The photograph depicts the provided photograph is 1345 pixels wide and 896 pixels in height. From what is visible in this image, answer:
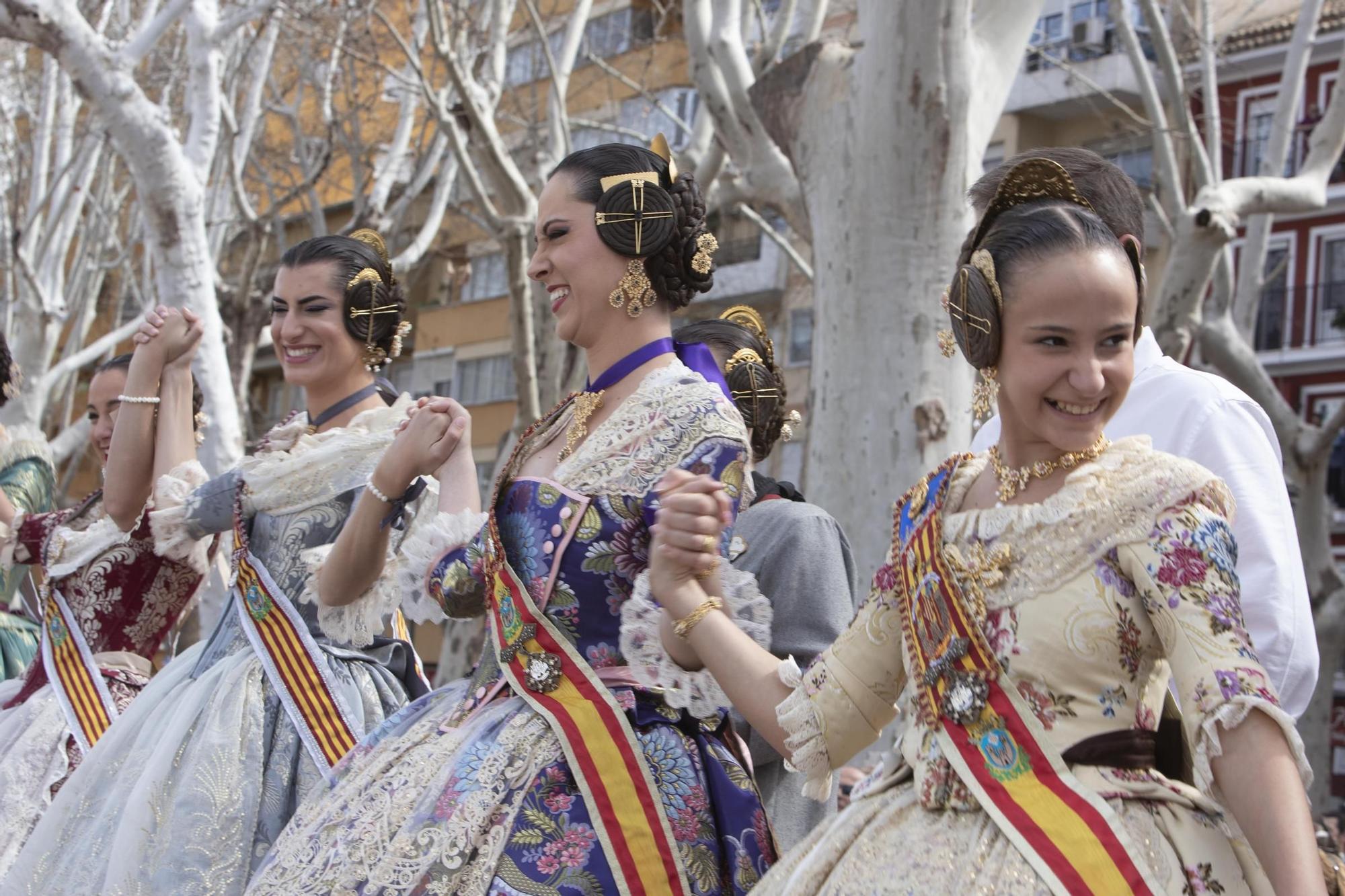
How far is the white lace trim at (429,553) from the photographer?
3.62 meters

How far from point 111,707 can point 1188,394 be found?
332 centimetres

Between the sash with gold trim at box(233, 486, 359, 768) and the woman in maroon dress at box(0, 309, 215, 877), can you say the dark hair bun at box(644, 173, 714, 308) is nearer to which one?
the sash with gold trim at box(233, 486, 359, 768)

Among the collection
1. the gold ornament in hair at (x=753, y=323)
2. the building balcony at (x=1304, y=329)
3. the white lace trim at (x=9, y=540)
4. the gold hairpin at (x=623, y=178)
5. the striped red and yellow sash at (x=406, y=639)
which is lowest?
the building balcony at (x=1304, y=329)

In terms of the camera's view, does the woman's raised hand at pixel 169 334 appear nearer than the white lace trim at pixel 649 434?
No

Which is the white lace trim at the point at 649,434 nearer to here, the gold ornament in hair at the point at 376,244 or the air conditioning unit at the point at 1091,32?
the gold ornament in hair at the point at 376,244

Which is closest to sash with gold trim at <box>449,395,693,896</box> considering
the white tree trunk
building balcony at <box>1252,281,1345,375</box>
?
the white tree trunk

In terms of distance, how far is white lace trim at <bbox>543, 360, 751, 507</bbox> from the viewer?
130 inches

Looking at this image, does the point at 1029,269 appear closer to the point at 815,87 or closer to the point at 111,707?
the point at 111,707

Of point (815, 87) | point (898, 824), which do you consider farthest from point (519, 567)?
point (815, 87)

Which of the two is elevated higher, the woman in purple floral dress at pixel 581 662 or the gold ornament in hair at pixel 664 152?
the gold ornament in hair at pixel 664 152

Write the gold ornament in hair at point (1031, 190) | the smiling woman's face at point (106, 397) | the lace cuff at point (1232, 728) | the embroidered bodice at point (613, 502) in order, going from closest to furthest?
the lace cuff at point (1232, 728) → the gold ornament in hair at point (1031, 190) → the embroidered bodice at point (613, 502) → the smiling woman's face at point (106, 397)

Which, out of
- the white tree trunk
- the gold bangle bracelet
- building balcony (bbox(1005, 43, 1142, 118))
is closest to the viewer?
the gold bangle bracelet

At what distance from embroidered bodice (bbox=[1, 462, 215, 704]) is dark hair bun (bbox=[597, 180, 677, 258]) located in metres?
2.30

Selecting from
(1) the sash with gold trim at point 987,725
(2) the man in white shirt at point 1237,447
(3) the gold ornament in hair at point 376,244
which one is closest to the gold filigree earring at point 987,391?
(1) the sash with gold trim at point 987,725
